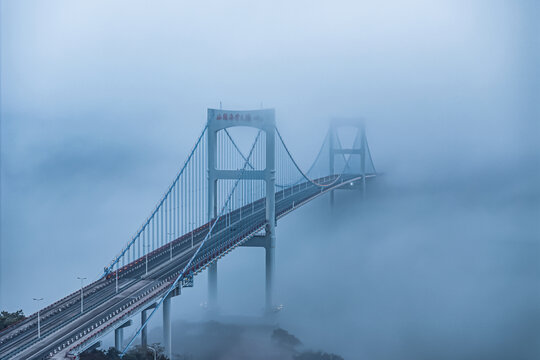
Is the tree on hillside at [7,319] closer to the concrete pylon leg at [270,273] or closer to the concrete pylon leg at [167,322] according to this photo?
the concrete pylon leg at [167,322]

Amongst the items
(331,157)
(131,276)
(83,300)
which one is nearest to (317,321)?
(131,276)

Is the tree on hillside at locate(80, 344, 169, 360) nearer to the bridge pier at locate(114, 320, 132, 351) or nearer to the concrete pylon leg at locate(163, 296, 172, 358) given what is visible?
the bridge pier at locate(114, 320, 132, 351)

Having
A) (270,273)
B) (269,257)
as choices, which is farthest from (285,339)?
(269,257)

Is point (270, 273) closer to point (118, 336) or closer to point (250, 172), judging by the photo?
point (250, 172)

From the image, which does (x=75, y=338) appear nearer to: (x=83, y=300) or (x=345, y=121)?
(x=83, y=300)

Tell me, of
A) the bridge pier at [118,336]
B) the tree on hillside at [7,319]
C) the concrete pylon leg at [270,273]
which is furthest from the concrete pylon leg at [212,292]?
the bridge pier at [118,336]

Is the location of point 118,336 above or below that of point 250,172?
below

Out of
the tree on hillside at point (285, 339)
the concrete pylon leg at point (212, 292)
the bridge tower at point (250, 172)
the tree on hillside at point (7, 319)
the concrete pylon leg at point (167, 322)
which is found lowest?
the tree on hillside at point (285, 339)

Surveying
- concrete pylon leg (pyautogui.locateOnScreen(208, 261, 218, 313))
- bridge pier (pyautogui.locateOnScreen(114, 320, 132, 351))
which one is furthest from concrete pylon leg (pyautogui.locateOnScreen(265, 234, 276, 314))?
bridge pier (pyautogui.locateOnScreen(114, 320, 132, 351))
